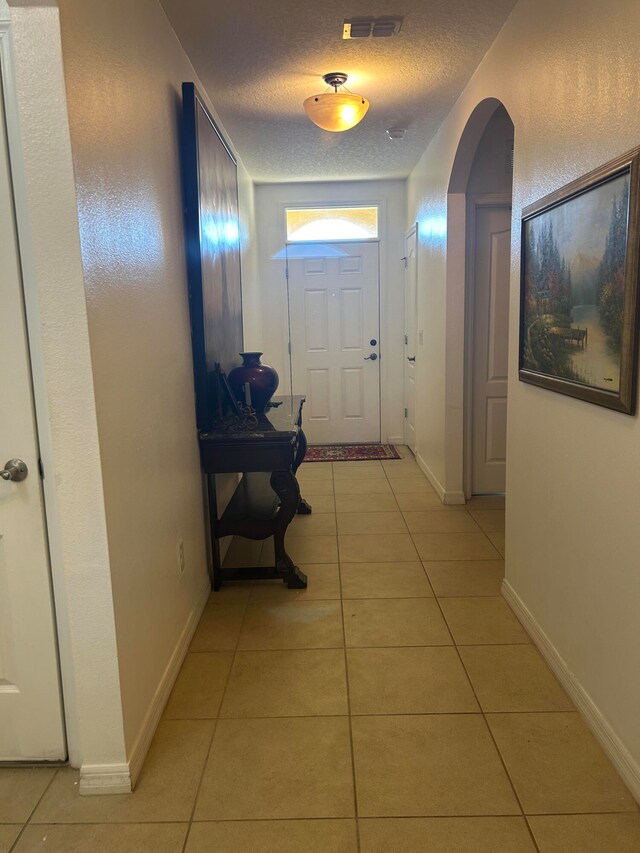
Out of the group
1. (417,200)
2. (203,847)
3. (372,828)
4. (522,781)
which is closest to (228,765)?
(203,847)

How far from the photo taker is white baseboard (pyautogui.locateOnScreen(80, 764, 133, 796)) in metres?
1.72

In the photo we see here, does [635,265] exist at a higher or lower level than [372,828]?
higher

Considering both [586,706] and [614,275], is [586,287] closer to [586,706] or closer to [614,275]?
[614,275]

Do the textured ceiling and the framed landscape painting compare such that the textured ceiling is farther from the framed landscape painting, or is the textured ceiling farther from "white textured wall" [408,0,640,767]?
the framed landscape painting

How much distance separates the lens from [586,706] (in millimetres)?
1960

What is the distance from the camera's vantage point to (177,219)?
8.34 feet

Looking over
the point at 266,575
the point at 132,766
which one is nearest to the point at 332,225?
the point at 266,575

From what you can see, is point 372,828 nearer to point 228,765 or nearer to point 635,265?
point 228,765

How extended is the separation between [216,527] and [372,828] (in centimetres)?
163

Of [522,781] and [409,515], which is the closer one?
[522,781]

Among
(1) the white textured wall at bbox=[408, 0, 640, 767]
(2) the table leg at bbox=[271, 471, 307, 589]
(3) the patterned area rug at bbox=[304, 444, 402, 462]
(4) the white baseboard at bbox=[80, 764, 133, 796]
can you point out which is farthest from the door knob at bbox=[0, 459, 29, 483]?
(3) the patterned area rug at bbox=[304, 444, 402, 462]

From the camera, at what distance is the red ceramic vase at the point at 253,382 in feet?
10.5

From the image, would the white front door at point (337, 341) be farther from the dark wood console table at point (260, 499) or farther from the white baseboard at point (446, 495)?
the dark wood console table at point (260, 499)

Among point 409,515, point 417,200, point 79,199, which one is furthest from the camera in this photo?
point 417,200
